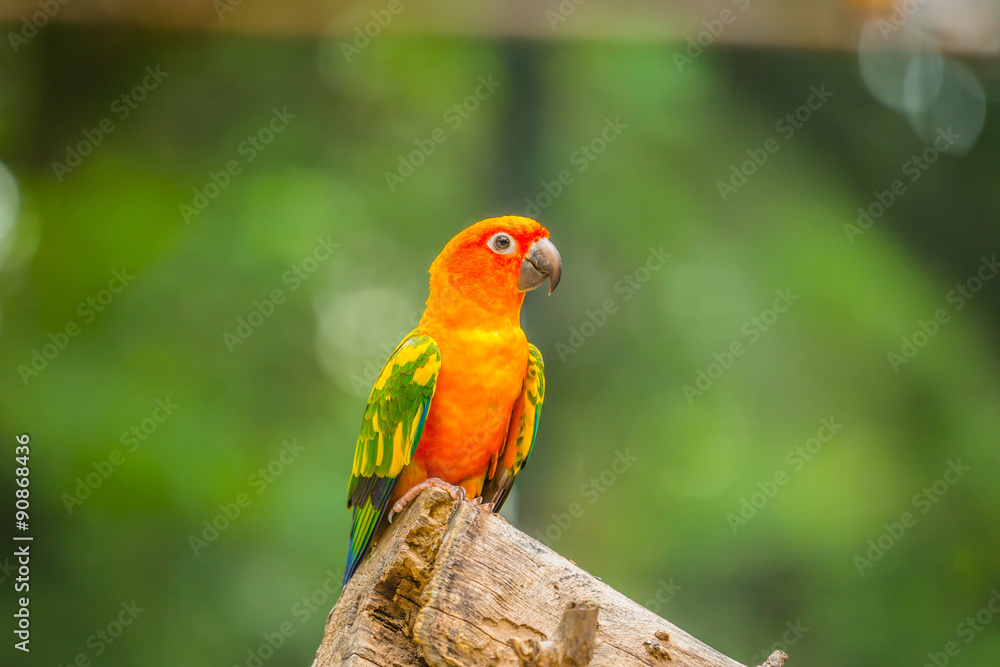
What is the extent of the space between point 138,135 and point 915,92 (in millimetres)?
3680

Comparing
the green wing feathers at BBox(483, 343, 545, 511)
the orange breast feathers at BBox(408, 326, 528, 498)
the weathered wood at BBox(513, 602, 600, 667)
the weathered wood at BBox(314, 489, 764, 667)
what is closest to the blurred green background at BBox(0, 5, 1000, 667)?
the green wing feathers at BBox(483, 343, 545, 511)

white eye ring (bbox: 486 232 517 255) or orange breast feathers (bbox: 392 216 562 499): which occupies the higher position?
white eye ring (bbox: 486 232 517 255)

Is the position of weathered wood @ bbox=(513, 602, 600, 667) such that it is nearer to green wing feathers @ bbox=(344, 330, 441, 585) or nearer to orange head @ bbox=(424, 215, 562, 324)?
green wing feathers @ bbox=(344, 330, 441, 585)

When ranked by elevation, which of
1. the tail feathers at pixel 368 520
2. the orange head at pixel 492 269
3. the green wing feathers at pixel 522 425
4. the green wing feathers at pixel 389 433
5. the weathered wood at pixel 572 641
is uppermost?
the orange head at pixel 492 269

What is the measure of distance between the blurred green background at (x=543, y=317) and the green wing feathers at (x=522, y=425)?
4.06 ft

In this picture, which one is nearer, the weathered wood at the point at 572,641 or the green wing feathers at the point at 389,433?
the weathered wood at the point at 572,641

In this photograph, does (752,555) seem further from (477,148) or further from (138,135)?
(138,135)

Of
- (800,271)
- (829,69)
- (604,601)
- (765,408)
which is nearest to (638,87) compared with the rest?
(829,69)

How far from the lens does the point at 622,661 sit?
132cm

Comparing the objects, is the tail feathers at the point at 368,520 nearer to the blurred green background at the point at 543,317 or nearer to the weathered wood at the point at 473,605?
the weathered wood at the point at 473,605

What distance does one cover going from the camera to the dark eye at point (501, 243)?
6.23ft

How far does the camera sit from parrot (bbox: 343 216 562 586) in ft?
5.71

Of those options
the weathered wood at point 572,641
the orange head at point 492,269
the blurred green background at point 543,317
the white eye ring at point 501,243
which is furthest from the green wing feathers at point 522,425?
the blurred green background at point 543,317

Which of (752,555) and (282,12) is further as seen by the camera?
(282,12)
